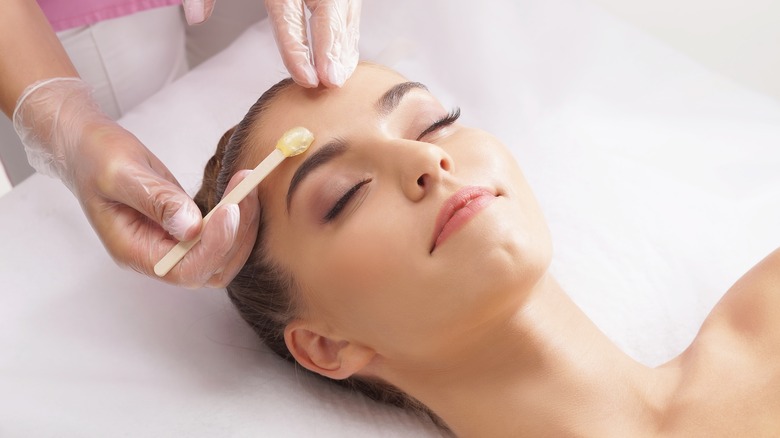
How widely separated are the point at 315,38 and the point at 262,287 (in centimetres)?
41

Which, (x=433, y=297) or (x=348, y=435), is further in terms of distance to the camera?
(x=348, y=435)

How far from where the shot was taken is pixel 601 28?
2.00 m

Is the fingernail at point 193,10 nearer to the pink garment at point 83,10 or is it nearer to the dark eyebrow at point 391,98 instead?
the dark eyebrow at point 391,98

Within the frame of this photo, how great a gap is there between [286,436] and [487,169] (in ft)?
1.77

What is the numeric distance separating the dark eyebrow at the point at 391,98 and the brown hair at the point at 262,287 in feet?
0.57

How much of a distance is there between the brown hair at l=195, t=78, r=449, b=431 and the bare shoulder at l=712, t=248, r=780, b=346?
52 cm

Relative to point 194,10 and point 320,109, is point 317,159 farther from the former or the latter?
point 194,10

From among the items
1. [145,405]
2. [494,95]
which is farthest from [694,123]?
[145,405]

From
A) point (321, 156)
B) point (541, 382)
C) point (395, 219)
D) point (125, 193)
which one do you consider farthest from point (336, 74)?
point (541, 382)

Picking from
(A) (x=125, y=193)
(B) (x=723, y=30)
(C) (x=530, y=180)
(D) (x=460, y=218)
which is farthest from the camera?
(B) (x=723, y=30)

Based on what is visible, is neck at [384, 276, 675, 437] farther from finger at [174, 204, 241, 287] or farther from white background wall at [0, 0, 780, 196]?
white background wall at [0, 0, 780, 196]

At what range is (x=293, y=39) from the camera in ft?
4.34

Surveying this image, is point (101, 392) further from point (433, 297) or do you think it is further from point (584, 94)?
point (584, 94)

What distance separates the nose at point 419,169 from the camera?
1168 millimetres
